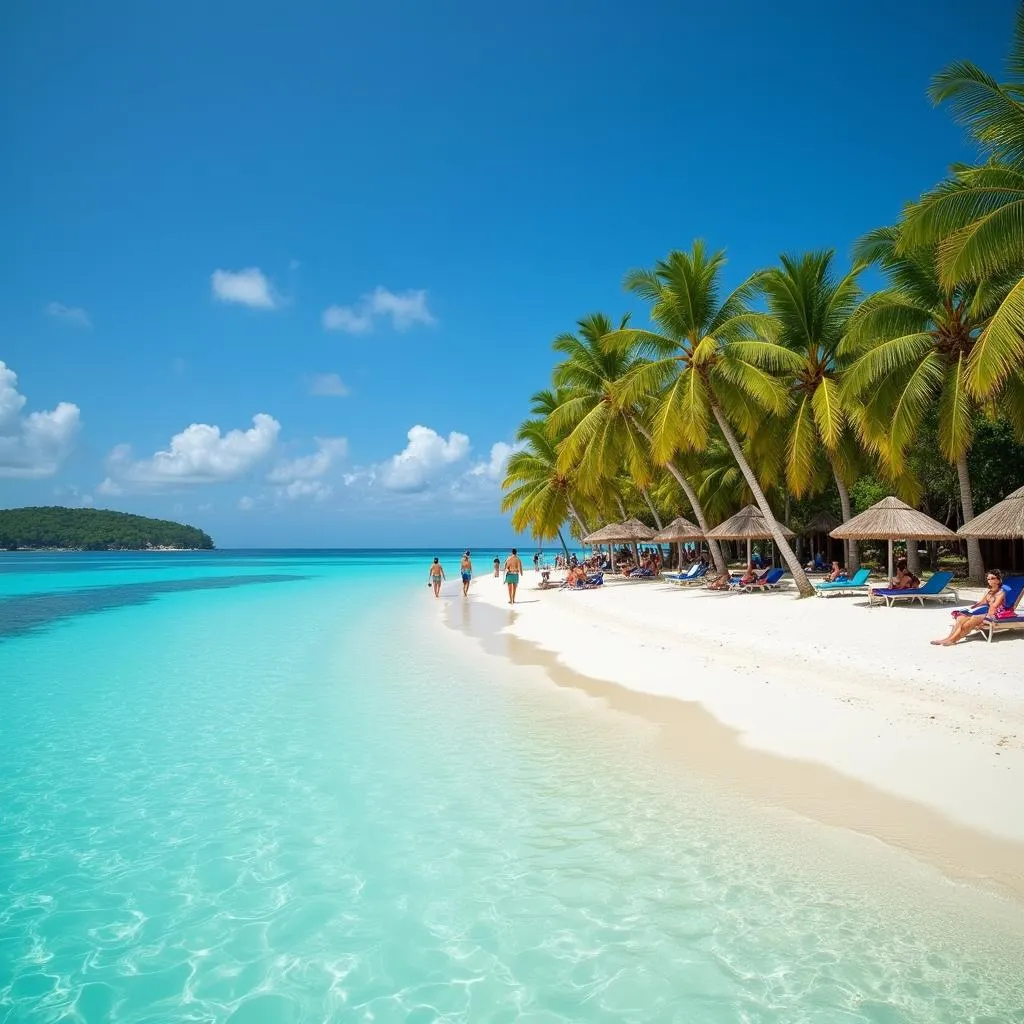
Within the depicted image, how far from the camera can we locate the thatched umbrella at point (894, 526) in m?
13.9

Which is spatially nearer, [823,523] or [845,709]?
[845,709]

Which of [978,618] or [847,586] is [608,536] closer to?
[847,586]

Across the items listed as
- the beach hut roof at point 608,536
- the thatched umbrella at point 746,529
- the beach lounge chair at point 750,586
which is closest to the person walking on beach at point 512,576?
the beach hut roof at point 608,536

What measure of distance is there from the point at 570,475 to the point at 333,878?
79.5 ft

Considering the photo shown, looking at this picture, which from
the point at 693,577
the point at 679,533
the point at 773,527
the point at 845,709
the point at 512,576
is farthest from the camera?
the point at 679,533

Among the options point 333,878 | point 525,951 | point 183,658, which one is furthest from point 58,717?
point 525,951

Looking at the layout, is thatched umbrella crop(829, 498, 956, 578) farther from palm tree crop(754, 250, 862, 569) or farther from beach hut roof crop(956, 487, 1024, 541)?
palm tree crop(754, 250, 862, 569)

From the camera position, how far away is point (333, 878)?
4340mm

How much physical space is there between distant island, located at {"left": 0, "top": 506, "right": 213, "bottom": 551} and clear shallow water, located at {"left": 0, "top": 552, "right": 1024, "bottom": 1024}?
14399 centimetres

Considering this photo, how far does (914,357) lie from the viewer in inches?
594

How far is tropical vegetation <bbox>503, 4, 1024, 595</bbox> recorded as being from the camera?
10.5m

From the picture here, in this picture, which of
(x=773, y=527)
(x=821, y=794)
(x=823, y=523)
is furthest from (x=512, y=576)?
(x=821, y=794)

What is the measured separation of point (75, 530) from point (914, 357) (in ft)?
484

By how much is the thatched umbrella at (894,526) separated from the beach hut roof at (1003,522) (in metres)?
1.33
